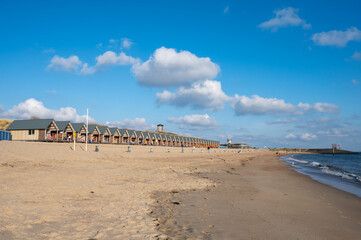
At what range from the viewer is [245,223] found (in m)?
6.57

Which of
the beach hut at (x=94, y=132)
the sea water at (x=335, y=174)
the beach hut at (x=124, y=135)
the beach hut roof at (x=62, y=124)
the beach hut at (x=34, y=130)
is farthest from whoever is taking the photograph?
the beach hut at (x=124, y=135)

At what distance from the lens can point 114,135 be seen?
76750mm

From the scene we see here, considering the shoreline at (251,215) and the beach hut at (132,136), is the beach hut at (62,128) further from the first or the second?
the shoreline at (251,215)

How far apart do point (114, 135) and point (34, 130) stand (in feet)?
88.6

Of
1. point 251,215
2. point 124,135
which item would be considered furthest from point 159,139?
point 251,215

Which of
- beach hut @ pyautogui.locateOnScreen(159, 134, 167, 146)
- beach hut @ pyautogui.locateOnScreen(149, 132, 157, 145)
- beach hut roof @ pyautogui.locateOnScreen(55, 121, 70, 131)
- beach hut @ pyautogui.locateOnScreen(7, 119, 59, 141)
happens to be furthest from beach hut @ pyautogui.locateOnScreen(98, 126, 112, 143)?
beach hut @ pyautogui.locateOnScreen(159, 134, 167, 146)

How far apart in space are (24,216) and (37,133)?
5410 cm

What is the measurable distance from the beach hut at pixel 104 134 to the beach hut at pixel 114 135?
1279 millimetres

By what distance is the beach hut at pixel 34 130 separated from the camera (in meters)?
51.9

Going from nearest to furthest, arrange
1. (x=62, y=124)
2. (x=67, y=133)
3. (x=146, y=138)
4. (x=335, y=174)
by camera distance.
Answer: (x=335, y=174), (x=62, y=124), (x=67, y=133), (x=146, y=138)

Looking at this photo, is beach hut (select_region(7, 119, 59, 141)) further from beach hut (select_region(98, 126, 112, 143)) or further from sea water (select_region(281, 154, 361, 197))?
sea water (select_region(281, 154, 361, 197))

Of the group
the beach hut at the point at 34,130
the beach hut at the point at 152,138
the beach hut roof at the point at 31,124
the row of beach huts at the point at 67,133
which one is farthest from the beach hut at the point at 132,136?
the beach hut roof at the point at 31,124

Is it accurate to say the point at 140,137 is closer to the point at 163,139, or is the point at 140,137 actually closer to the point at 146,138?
the point at 146,138

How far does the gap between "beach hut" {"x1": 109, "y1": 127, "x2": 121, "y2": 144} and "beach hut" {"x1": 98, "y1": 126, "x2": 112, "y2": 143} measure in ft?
4.20
